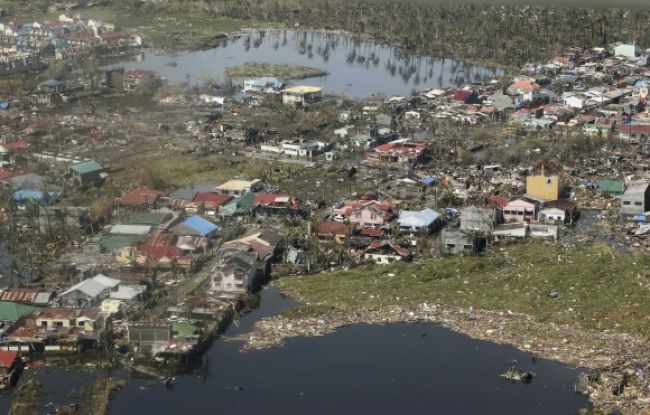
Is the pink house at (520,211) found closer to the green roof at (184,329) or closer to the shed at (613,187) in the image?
the shed at (613,187)

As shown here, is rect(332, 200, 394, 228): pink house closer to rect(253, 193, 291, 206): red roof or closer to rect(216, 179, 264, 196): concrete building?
rect(253, 193, 291, 206): red roof

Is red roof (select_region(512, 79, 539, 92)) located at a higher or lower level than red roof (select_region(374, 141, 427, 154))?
higher

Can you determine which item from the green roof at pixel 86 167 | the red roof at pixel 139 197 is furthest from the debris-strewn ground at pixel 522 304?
the green roof at pixel 86 167

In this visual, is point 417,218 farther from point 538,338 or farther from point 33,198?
point 33,198

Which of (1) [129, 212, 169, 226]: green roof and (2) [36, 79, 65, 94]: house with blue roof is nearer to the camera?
(1) [129, 212, 169, 226]: green roof

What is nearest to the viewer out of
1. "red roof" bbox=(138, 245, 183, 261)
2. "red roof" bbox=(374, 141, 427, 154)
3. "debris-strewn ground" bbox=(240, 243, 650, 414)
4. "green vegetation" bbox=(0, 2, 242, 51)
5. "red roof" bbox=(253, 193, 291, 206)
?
"debris-strewn ground" bbox=(240, 243, 650, 414)

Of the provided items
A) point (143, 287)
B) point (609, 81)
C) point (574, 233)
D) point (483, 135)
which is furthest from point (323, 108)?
point (143, 287)

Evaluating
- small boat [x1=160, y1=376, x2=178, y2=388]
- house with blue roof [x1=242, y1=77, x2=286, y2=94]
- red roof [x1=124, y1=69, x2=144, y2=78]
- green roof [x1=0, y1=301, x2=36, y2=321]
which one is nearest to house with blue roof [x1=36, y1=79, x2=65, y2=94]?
red roof [x1=124, y1=69, x2=144, y2=78]

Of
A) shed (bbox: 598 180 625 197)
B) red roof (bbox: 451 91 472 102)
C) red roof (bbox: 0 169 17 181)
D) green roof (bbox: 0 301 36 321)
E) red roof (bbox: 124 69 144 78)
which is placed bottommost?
green roof (bbox: 0 301 36 321)
